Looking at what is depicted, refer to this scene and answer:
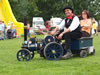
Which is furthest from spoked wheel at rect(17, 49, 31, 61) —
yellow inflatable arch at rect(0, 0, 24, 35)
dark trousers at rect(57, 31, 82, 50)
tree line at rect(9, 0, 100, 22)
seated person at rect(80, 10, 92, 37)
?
tree line at rect(9, 0, 100, 22)

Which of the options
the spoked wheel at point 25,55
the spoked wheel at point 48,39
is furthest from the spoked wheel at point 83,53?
the spoked wheel at point 25,55

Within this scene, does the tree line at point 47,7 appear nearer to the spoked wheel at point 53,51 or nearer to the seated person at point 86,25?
the seated person at point 86,25

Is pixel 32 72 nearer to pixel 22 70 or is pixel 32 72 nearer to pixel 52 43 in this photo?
pixel 22 70

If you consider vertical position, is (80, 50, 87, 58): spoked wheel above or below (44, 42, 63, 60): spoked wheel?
below

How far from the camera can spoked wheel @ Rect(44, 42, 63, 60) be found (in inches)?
266

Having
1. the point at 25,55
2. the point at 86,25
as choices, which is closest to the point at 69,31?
the point at 86,25

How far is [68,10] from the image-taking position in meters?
7.05

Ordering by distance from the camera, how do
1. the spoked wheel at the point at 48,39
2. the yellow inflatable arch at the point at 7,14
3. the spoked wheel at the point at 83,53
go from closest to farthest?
the spoked wheel at the point at 48,39, the spoked wheel at the point at 83,53, the yellow inflatable arch at the point at 7,14

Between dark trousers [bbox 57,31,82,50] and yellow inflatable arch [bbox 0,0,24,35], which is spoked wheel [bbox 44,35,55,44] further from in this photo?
yellow inflatable arch [bbox 0,0,24,35]

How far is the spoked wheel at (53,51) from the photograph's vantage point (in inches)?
266

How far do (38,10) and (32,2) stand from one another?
1824 mm

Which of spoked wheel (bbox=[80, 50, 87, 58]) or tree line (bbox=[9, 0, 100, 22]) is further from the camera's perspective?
tree line (bbox=[9, 0, 100, 22])

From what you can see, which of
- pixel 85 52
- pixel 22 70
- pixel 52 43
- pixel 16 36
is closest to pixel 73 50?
pixel 85 52

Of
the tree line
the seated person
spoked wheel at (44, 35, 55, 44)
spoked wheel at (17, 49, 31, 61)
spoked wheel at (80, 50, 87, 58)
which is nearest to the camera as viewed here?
spoked wheel at (17, 49, 31, 61)
